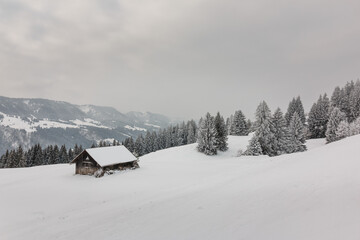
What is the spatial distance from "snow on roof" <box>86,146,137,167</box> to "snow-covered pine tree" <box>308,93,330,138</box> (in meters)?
74.0

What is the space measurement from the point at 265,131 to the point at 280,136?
5255 millimetres

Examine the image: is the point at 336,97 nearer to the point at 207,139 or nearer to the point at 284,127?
the point at 284,127

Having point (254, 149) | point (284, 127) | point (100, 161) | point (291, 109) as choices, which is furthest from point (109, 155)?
point (291, 109)

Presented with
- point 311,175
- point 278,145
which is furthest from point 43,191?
point 278,145

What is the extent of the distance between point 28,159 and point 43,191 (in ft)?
259

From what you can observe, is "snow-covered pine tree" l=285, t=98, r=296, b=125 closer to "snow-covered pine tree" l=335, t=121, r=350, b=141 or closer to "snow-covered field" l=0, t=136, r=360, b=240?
"snow-covered pine tree" l=335, t=121, r=350, b=141

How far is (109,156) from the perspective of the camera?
44.5 meters

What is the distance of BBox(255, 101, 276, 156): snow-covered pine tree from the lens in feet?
167

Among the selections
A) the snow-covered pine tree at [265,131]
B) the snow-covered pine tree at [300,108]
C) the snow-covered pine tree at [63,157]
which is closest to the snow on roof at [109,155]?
the snow-covered pine tree at [265,131]

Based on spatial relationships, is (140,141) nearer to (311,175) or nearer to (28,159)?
(28,159)

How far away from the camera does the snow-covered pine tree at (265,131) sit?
167 feet

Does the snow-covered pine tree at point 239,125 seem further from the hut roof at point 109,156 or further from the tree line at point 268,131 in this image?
the hut roof at point 109,156

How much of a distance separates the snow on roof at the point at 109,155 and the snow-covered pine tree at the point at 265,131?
31.7 meters

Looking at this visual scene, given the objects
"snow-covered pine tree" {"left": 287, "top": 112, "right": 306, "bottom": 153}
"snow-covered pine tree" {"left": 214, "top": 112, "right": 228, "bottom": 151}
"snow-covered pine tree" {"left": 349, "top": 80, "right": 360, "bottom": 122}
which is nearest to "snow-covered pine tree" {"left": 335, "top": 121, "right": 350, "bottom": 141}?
→ "snow-covered pine tree" {"left": 287, "top": 112, "right": 306, "bottom": 153}
